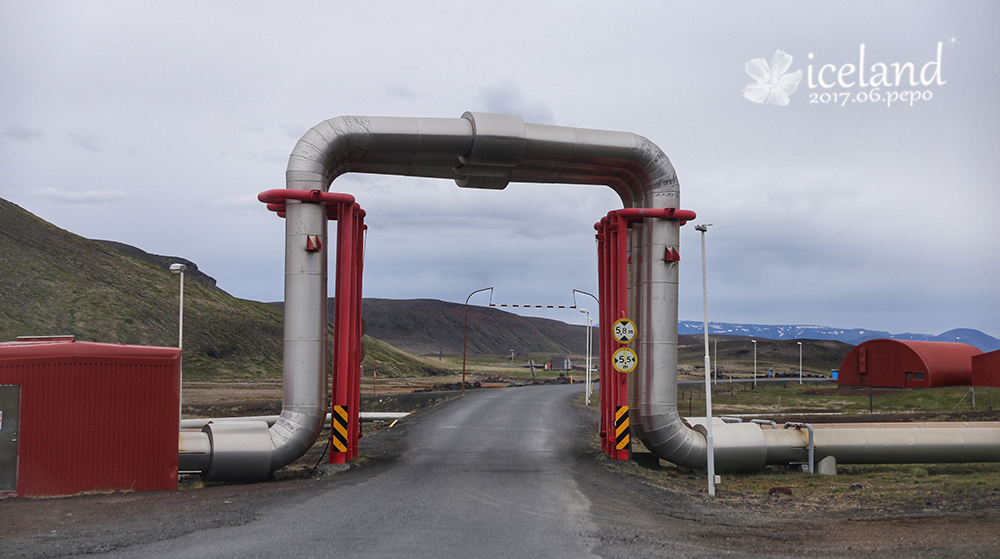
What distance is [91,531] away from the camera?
1127cm

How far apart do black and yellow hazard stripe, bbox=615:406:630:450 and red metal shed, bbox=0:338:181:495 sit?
35.0 feet

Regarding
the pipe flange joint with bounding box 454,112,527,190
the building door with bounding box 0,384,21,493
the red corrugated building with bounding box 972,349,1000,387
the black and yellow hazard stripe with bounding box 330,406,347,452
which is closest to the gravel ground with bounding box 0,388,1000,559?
the building door with bounding box 0,384,21,493

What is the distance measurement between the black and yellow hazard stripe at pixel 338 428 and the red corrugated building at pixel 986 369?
60.3m

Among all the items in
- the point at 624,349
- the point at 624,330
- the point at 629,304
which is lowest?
the point at 624,349

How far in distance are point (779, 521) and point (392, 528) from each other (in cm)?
730

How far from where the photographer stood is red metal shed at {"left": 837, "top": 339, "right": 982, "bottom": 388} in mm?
69000

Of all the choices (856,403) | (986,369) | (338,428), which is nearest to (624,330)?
(338,428)

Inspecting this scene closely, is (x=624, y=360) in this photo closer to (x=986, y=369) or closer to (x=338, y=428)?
(x=338, y=428)

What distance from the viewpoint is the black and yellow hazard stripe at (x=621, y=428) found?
20.0 meters

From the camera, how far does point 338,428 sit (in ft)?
60.6

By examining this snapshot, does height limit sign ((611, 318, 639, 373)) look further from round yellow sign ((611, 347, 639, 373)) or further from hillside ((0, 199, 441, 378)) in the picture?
hillside ((0, 199, 441, 378))

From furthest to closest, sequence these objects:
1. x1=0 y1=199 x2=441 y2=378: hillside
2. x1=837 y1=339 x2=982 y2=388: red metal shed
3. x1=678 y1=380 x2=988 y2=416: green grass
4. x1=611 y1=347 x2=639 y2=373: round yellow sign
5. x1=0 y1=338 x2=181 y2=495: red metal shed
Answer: x1=0 y1=199 x2=441 y2=378: hillside < x1=837 y1=339 x2=982 y2=388: red metal shed < x1=678 y1=380 x2=988 y2=416: green grass < x1=611 y1=347 x2=639 y2=373: round yellow sign < x1=0 y1=338 x2=181 y2=495: red metal shed

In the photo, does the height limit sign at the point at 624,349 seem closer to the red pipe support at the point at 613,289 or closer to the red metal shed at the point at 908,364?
the red pipe support at the point at 613,289

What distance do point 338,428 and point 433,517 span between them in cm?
647
